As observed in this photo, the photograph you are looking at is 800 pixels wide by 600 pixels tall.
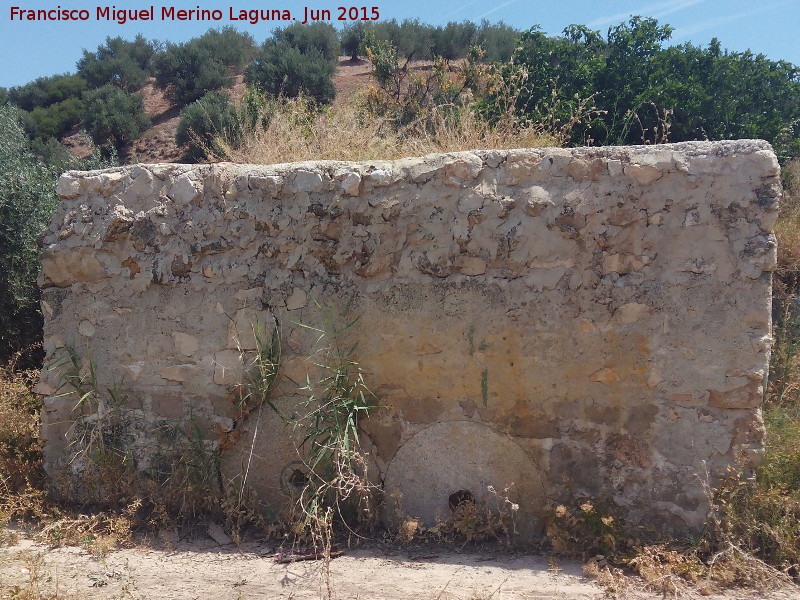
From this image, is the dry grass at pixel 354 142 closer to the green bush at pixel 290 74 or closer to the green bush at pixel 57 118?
the green bush at pixel 290 74

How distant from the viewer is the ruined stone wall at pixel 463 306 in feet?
10.6

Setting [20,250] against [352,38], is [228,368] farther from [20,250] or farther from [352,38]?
[352,38]

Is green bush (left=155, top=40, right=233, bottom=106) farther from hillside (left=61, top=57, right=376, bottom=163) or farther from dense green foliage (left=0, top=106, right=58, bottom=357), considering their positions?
dense green foliage (left=0, top=106, right=58, bottom=357)

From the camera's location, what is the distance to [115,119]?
42.8 feet

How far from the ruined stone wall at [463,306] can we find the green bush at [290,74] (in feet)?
30.5

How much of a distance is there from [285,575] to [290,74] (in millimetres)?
11310

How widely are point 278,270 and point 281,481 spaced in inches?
46.2

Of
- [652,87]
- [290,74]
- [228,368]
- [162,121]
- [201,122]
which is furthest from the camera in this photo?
[162,121]

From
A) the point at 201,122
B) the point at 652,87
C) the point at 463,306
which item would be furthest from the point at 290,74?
the point at 463,306

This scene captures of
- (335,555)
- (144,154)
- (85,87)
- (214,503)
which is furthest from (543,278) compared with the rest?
(85,87)

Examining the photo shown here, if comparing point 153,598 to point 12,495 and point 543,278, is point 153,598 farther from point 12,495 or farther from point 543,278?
point 543,278

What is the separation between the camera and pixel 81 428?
391 cm

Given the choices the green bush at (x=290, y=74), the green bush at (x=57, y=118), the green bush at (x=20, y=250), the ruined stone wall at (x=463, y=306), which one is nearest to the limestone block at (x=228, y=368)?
the ruined stone wall at (x=463, y=306)

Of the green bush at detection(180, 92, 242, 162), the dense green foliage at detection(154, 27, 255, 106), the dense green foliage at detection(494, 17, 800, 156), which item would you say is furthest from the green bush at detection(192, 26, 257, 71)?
the dense green foliage at detection(494, 17, 800, 156)
